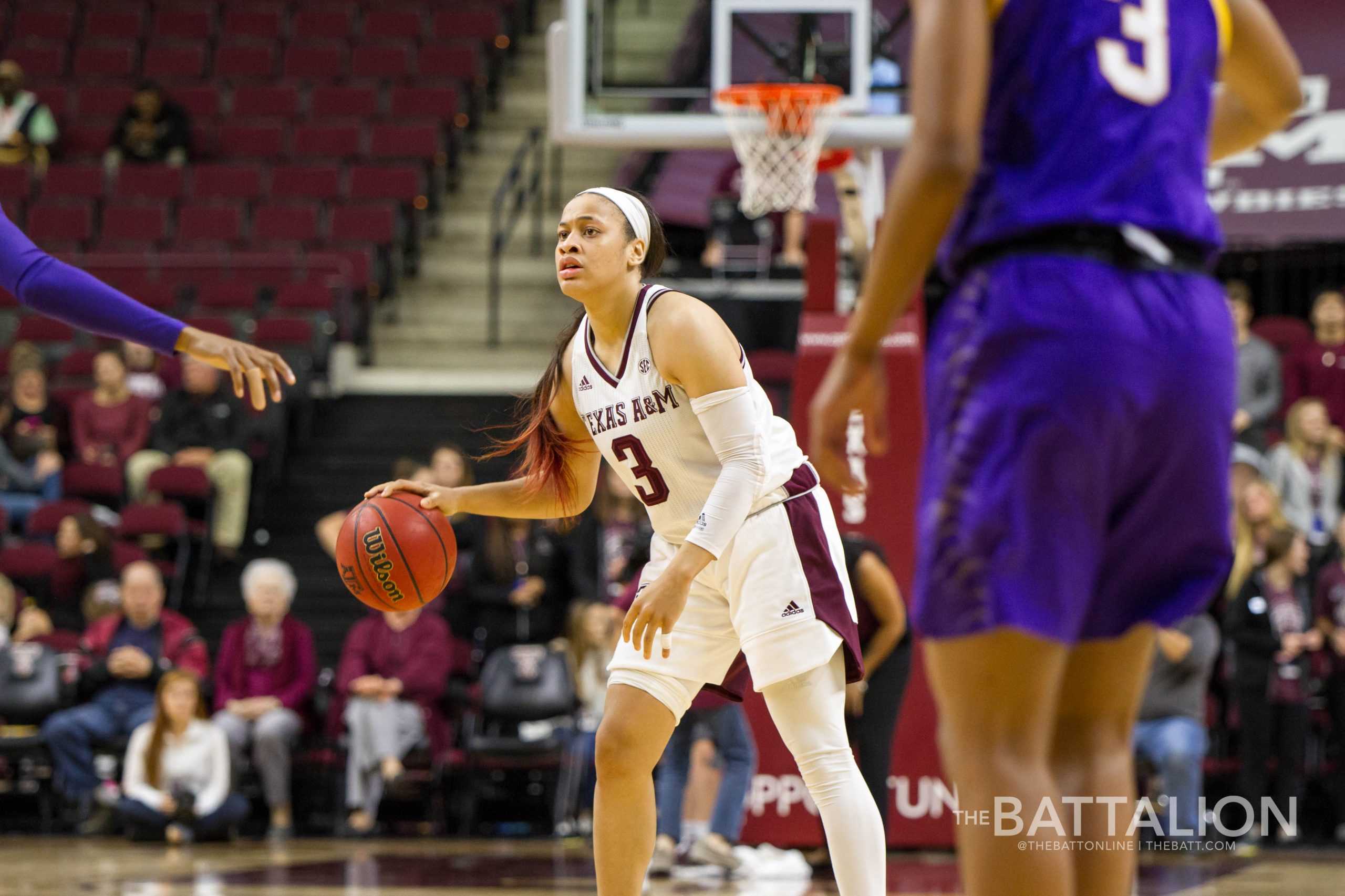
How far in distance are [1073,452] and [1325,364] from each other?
9.33m

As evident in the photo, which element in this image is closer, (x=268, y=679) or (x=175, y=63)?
(x=268, y=679)

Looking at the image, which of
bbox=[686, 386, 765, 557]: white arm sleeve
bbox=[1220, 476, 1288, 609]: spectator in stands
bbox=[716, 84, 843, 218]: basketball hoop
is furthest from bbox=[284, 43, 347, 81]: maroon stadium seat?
bbox=[686, 386, 765, 557]: white arm sleeve

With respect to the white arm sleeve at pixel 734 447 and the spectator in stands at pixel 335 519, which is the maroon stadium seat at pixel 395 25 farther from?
the white arm sleeve at pixel 734 447

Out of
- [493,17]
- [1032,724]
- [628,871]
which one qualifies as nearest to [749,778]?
[628,871]

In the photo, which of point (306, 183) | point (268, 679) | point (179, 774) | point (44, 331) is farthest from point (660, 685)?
point (306, 183)

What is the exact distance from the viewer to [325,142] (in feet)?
50.4

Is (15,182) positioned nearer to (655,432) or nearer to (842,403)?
(655,432)

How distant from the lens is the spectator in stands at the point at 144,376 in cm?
1193

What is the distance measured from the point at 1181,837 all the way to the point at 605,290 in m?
5.58

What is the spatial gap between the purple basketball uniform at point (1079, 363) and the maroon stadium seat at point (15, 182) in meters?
14.2

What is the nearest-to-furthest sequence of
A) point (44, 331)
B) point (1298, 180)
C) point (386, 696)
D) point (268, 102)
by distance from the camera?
1. point (386, 696)
2. point (1298, 180)
3. point (44, 331)
4. point (268, 102)

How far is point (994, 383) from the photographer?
84.1 inches

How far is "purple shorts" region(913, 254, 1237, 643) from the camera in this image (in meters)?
2.09

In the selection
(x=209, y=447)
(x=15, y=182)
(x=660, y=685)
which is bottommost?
(x=660, y=685)
